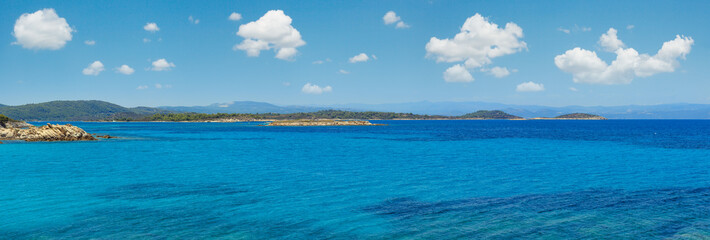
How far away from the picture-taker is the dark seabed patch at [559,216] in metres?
17.6

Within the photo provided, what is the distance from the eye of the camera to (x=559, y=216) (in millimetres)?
20219

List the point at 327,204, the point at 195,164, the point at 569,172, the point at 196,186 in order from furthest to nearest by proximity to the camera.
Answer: the point at 195,164 < the point at 569,172 < the point at 196,186 < the point at 327,204

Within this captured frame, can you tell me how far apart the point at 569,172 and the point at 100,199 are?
110 ft

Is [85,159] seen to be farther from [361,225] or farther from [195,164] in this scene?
[361,225]

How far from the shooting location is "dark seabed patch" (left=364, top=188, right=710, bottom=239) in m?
17.6

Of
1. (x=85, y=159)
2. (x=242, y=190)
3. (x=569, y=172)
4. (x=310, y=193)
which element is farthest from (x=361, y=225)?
(x=85, y=159)

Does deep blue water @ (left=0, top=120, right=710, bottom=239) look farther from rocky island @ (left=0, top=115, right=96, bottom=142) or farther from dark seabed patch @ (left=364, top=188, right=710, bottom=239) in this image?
rocky island @ (left=0, top=115, right=96, bottom=142)

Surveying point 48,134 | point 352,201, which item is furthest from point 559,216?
point 48,134

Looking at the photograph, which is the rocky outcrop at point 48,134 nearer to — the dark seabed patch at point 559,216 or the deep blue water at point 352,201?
the deep blue water at point 352,201

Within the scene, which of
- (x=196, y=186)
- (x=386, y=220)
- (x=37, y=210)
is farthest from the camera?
(x=196, y=186)

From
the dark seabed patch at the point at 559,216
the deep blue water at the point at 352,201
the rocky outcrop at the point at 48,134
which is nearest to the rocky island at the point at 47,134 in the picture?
the rocky outcrop at the point at 48,134

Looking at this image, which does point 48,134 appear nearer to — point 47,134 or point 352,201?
point 47,134

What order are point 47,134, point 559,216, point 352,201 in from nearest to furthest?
1. point 559,216
2. point 352,201
3. point 47,134

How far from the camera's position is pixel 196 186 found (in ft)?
92.8
